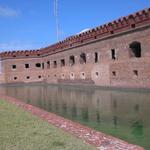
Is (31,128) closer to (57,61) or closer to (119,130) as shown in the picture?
(119,130)

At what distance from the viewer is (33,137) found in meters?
5.75

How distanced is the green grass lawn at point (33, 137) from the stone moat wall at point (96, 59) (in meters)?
12.1

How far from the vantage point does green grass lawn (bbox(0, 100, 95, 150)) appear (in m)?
5.14

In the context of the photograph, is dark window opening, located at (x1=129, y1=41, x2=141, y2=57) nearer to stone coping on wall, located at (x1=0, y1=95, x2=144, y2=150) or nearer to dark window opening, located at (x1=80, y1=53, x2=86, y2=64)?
dark window opening, located at (x1=80, y1=53, x2=86, y2=64)

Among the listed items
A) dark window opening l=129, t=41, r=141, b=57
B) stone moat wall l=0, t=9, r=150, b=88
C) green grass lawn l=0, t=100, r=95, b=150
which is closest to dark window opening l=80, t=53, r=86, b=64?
stone moat wall l=0, t=9, r=150, b=88

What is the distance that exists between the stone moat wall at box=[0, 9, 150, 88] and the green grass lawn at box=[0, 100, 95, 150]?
12.1 m

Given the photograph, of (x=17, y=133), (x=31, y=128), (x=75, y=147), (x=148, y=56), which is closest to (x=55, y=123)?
(x=31, y=128)

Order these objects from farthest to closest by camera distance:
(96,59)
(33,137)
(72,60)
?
(72,60) < (96,59) < (33,137)

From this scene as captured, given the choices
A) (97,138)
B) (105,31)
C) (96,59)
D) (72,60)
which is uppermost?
(105,31)

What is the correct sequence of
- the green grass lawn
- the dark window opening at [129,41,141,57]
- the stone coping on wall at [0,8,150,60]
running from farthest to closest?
the dark window opening at [129,41,141,57] → the stone coping on wall at [0,8,150,60] → the green grass lawn

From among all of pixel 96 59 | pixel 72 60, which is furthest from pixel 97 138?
pixel 72 60

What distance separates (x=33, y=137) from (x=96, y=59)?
19332 mm

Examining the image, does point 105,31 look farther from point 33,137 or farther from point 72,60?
point 33,137

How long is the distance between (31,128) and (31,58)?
32.2 m
